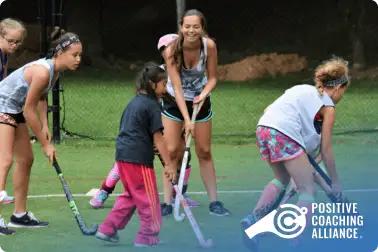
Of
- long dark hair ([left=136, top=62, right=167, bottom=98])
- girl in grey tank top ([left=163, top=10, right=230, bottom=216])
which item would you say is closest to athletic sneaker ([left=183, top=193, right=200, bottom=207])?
girl in grey tank top ([left=163, top=10, right=230, bottom=216])

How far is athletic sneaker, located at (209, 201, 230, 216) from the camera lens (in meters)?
7.02

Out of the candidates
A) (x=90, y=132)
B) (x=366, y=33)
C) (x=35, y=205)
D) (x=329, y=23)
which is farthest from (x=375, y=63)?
(x=35, y=205)

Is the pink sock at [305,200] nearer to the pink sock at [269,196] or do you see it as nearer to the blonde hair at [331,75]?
the pink sock at [269,196]

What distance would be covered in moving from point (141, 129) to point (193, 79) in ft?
4.59

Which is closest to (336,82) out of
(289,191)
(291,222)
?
(291,222)

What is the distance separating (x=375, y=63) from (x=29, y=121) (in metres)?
13.5

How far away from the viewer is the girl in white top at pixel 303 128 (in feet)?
19.1

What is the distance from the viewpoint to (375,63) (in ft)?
61.4

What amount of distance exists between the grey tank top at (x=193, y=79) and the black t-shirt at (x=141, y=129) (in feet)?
4.16

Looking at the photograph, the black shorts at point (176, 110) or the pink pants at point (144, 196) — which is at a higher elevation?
the black shorts at point (176, 110)

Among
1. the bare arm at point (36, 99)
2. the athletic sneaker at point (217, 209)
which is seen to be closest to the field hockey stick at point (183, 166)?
the athletic sneaker at point (217, 209)

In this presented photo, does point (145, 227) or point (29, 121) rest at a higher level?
point (29, 121)

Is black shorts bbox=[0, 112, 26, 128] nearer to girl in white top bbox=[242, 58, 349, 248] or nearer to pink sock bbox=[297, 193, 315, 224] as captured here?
girl in white top bbox=[242, 58, 349, 248]

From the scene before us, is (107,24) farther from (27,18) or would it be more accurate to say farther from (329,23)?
(329,23)
